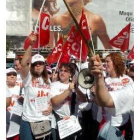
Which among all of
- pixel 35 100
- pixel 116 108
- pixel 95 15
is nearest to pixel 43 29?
pixel 35 100

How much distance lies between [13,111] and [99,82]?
94.8 inches

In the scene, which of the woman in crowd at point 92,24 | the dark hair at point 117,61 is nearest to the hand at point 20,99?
the dark hair at point 117,61

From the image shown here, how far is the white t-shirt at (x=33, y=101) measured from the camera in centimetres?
402

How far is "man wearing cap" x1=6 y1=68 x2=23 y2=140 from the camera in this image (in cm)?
438

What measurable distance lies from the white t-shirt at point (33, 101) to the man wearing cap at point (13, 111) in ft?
1.14

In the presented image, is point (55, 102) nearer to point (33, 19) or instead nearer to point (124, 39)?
point (124, 39)

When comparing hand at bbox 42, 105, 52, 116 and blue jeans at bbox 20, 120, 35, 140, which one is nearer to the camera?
blue jeans at bbox 20, 120, 35, 140

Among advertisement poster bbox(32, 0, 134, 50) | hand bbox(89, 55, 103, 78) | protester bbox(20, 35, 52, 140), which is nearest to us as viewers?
hand bbox(89, 55, 103, 78)

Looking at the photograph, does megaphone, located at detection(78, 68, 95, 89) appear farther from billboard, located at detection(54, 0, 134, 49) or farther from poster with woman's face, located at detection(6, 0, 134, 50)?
billboard, located at detection(54, 0, 134, 49)

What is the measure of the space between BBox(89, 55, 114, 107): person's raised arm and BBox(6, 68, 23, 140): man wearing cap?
2263 mm

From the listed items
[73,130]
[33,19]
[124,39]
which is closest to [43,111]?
[73,130]

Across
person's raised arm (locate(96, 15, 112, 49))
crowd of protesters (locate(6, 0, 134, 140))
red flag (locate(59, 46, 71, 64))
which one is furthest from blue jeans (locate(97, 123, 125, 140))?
person's raised arm (locate(96, 15, 112, 49))

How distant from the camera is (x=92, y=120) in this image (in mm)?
4953

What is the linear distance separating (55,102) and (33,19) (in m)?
26.0
